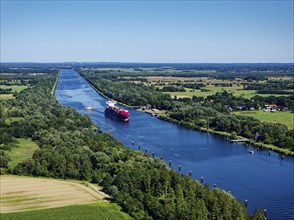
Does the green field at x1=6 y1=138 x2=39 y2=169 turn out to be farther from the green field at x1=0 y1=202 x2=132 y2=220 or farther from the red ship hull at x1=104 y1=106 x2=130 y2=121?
the red ship hull at x1=104 y1=106 x2=130 y2=121

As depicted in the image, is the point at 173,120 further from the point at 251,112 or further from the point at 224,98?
the point at 224,98

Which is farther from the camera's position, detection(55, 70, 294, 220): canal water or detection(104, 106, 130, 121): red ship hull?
detection(104, 106, 130, 121): red ship hull

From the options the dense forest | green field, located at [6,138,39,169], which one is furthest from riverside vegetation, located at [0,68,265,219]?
the dense forest

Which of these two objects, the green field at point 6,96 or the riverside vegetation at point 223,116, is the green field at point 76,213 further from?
the green field at point 6,96

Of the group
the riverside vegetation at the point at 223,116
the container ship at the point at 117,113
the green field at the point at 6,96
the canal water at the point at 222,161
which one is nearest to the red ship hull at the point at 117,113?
the container ship at the point at 117,113

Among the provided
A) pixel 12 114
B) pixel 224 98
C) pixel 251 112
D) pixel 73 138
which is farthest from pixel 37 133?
pixel 224 98

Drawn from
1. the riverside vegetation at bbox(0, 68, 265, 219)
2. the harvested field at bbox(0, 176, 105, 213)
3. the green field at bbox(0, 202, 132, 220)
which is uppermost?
the riverside vegetation at bbox(0, 68, 265, 219)
